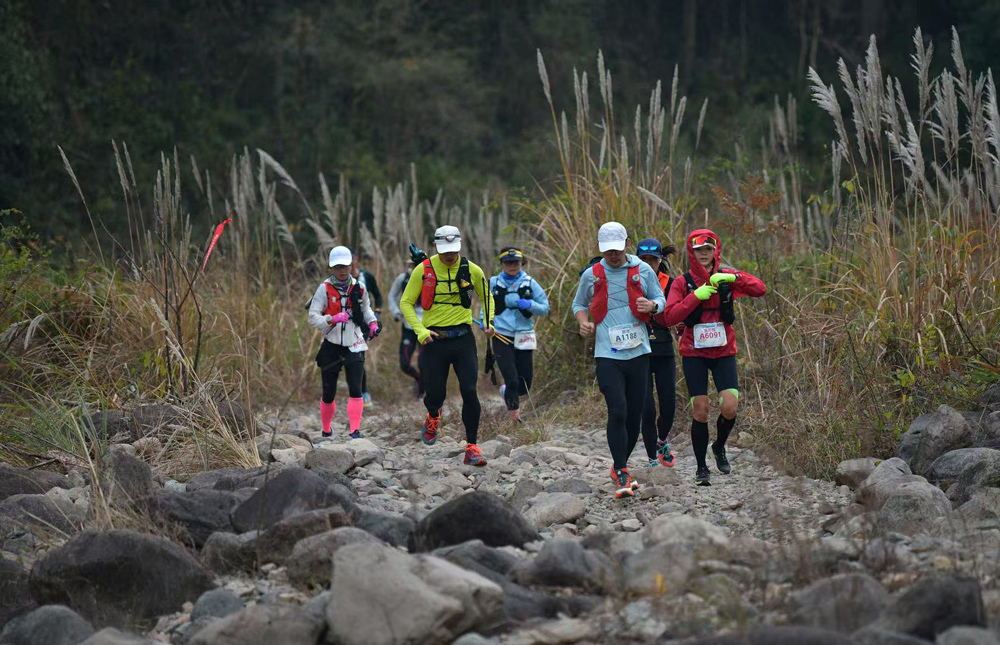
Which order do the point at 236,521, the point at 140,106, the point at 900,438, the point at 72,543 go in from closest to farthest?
the point at 72,543 → the point at 236,521 → the point at 900,438 → the point at 140,106

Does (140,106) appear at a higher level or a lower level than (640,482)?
higher

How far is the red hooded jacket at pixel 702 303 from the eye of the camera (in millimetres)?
7527

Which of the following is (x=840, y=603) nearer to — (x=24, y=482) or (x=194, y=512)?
(x=194, y=512)

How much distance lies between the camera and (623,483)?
7.29m

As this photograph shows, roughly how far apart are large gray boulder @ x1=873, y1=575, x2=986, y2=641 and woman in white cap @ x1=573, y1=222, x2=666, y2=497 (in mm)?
3145

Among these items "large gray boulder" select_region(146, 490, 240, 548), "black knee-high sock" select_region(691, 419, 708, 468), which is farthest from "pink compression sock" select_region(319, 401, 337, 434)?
"large gray boulder" select_region(146, 490, 240, 548)

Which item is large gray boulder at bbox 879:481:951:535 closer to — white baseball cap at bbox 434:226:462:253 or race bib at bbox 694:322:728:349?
race bib at bbox 694:322:728:349

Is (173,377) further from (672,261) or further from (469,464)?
(672,261)

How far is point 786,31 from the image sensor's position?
34.8m

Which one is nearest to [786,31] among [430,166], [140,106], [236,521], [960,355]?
[430,166]

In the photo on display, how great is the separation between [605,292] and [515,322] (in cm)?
291

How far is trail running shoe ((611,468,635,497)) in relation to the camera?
7.18 meters

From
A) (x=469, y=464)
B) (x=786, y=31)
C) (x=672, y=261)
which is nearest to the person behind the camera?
(x=469, y=464)

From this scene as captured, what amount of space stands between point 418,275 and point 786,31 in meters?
29.0
